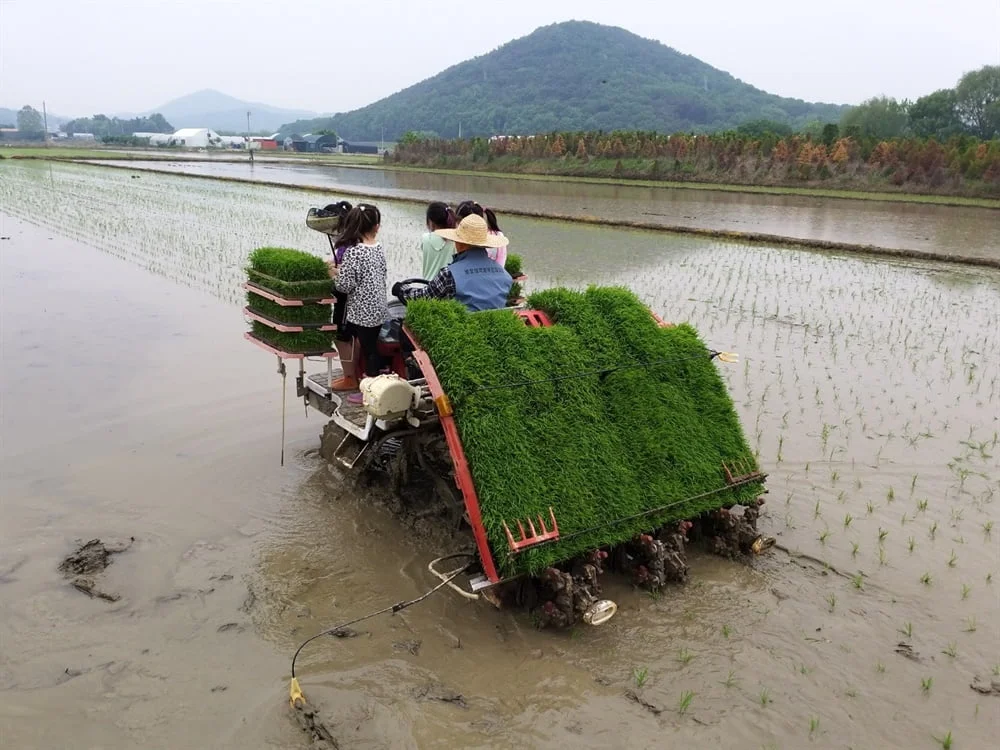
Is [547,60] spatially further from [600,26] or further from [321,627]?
[321,627]

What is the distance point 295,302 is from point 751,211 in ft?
67.4

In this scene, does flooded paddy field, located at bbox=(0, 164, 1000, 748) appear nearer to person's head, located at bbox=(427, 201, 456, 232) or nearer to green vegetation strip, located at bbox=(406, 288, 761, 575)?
green vegetation strip, located at bbox=(406, 288, 761, 575)

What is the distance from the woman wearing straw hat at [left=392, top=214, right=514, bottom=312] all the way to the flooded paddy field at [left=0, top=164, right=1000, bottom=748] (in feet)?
4.93

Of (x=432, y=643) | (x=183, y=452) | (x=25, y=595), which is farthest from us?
(x=183, y=452)

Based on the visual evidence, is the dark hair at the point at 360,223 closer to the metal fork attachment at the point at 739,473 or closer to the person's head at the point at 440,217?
the person's head at the point at 440,217

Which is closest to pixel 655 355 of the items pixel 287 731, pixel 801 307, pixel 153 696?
pixel 287 731

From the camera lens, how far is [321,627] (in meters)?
3.77

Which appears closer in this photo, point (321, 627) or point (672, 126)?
point (321, 627)

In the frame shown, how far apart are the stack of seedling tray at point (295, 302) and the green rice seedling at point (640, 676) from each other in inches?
125

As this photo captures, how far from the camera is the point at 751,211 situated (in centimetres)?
2311

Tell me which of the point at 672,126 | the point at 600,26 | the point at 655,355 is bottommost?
the point at 655,355

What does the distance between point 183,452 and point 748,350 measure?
19.3ft

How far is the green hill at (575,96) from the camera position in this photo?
415ft

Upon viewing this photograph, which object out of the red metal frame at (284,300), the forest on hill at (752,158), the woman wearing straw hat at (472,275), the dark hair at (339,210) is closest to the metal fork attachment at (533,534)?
the woman wearing straw hat at (472,275)
